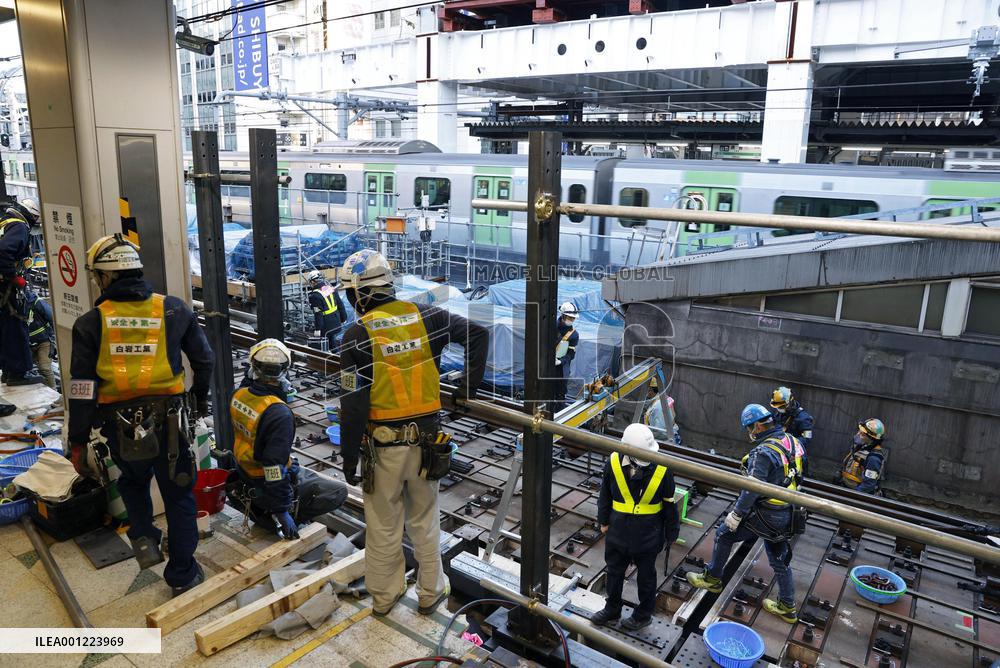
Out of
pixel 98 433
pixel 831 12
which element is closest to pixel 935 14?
pixel 831 12

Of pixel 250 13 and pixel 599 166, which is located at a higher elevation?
pixel 250 13

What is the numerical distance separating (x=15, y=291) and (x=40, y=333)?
0.65 metres

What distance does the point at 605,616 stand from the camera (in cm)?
537

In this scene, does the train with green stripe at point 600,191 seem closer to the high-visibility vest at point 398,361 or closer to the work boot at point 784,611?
the work boot at point 784,611

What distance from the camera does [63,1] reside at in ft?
13.6

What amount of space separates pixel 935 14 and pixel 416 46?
1431 cm

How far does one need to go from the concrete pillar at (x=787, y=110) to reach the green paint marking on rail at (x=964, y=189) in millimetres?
4958

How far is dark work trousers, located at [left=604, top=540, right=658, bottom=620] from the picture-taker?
5.23 m

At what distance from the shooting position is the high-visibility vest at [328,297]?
386 inches

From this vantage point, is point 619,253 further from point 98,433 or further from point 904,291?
point 98,433

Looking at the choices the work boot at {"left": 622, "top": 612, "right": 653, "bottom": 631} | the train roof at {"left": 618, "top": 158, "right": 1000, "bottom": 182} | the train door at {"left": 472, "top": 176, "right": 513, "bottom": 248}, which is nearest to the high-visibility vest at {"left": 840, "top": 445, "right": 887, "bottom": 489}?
the work boot at {"left": 622, "top": 612, "right": 653, "bottom": 631}

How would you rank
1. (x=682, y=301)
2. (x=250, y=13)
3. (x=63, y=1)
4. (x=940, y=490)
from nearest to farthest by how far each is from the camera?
(x=63, y=1)
(x=940, y=490)
(x=682, y=301)
(x=250, y=13)

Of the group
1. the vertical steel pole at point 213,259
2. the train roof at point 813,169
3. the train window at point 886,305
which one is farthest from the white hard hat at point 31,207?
the train roof at point 813,169

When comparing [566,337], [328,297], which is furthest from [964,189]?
[328,297]
